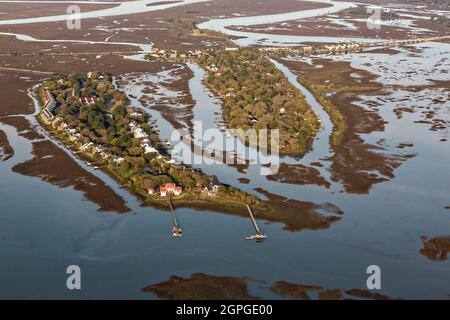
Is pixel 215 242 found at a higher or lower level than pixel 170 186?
lower

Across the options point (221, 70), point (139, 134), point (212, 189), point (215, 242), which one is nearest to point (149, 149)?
point (139, 134)

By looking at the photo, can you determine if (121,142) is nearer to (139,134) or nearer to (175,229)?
(139,134)

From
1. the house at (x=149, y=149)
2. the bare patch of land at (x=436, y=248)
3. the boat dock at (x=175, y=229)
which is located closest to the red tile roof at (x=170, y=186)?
the boat dock at (x=175, y=229)

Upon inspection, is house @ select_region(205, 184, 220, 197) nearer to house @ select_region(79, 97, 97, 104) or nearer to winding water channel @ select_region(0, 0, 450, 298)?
winding water channel @ select_region(0, 0, 450, 298)

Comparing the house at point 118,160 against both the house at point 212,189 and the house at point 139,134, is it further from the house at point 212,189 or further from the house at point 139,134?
the house at point 212,189

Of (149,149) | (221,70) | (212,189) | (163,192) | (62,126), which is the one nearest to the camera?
(163,192)

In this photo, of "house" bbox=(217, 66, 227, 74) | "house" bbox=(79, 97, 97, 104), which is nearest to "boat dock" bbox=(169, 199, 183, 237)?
"house" bbox=(79, 97, 97, 104)

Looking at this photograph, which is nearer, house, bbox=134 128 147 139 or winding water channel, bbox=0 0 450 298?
winding water channel, bbox=0 0 450 298

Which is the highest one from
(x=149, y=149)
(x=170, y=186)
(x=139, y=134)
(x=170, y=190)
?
(x=139, y=134)
